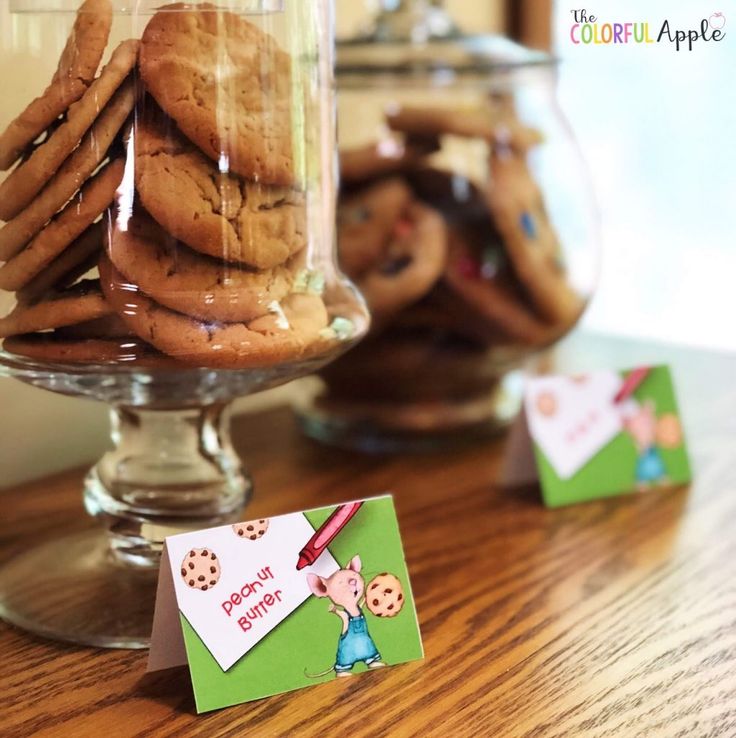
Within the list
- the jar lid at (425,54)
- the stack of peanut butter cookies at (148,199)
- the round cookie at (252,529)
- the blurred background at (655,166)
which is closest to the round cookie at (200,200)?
the stack of peanut butter cookies at (148,199)

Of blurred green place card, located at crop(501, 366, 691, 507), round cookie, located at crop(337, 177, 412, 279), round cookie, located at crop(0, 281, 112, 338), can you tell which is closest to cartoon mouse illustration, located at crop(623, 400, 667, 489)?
blurred green place card, located at crop(501, 366, 691, 507)

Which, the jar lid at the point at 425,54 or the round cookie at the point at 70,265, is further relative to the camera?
the jar lid at the point at 425,54

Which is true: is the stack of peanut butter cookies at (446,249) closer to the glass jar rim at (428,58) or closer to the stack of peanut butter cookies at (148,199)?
the glass jar rim at (428,58)

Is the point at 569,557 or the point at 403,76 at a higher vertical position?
the point at 403,76

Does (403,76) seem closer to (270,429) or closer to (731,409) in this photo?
(270,429)

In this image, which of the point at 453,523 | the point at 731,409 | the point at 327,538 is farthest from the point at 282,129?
the point at 731,409

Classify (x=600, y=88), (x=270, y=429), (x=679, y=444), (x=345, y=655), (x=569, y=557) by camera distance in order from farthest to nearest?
(x=600, y=88), (x=270, y=429), (x=679, y=444), (x=569, y=557), (x=345, y=655)
